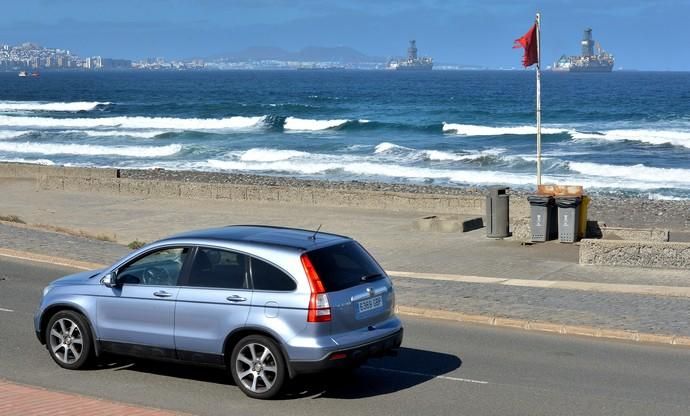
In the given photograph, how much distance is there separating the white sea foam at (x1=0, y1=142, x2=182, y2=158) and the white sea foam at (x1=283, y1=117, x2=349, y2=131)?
16923 millimetres

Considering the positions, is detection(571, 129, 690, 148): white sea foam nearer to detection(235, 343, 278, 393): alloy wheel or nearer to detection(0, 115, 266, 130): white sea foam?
detection(0, 115, 266, 130): white sea foam

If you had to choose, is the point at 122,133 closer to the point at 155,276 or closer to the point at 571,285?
the point at 571,285

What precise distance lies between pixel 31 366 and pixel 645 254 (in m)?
10.5

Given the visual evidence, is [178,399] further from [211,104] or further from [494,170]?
[211,104]

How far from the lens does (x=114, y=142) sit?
63.0 meters

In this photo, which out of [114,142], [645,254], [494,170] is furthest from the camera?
[114,142]

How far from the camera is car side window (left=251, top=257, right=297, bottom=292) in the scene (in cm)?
913

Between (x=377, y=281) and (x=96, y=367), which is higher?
(x=377, y=281)

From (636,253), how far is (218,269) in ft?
32.1

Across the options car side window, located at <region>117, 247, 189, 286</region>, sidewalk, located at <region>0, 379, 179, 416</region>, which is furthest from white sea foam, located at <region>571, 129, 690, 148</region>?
sidewalk, located at <region>0, 379, 179, 416</region>

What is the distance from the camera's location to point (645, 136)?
59.8 metres

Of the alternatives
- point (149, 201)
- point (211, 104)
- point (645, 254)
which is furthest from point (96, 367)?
point (211, 104)

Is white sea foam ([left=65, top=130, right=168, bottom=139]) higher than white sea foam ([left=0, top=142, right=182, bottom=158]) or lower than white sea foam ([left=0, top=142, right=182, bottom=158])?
higher

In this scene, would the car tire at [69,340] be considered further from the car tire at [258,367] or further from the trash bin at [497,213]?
the trash bin at [497,213]
